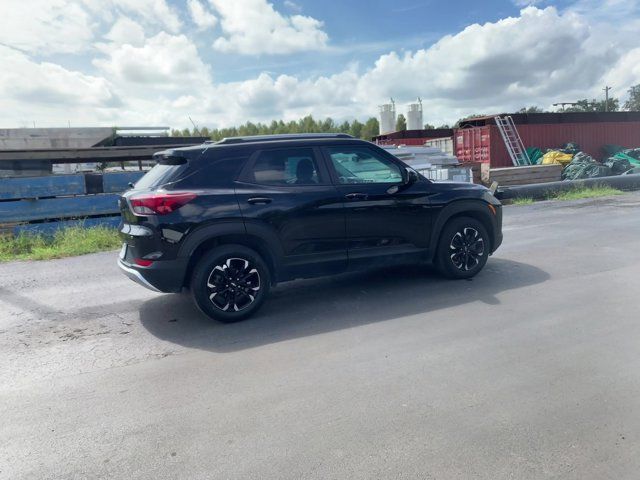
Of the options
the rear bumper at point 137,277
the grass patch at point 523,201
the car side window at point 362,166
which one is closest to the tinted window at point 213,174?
the rear bumper at point 137,277

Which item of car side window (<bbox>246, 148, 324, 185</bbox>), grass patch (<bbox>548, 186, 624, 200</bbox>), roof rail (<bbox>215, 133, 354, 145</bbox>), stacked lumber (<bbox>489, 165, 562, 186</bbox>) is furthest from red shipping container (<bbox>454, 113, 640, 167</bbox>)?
car side window (<bbox>246, 148, 324, 185</bbox>)

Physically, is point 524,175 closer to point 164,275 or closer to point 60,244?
point 60,244

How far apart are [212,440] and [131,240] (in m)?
2.59

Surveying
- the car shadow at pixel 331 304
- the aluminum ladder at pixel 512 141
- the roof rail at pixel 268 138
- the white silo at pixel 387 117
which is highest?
the white silo at pixel 387 117

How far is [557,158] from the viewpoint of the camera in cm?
2408

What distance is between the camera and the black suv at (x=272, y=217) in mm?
4773

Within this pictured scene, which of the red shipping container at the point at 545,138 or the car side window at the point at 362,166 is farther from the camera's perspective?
the red shipping container at the point at 545,138

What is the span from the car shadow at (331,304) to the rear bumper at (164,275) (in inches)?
17.7

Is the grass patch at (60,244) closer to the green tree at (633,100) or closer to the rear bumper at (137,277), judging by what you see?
the rear bumper at (137,277)

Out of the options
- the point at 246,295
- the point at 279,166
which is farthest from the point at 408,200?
the point at 246,295

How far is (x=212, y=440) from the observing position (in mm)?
2982

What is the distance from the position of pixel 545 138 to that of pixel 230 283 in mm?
27656

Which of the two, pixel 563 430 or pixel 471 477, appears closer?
pixel 471 477

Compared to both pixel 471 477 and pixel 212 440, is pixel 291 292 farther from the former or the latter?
pixel 471 477
